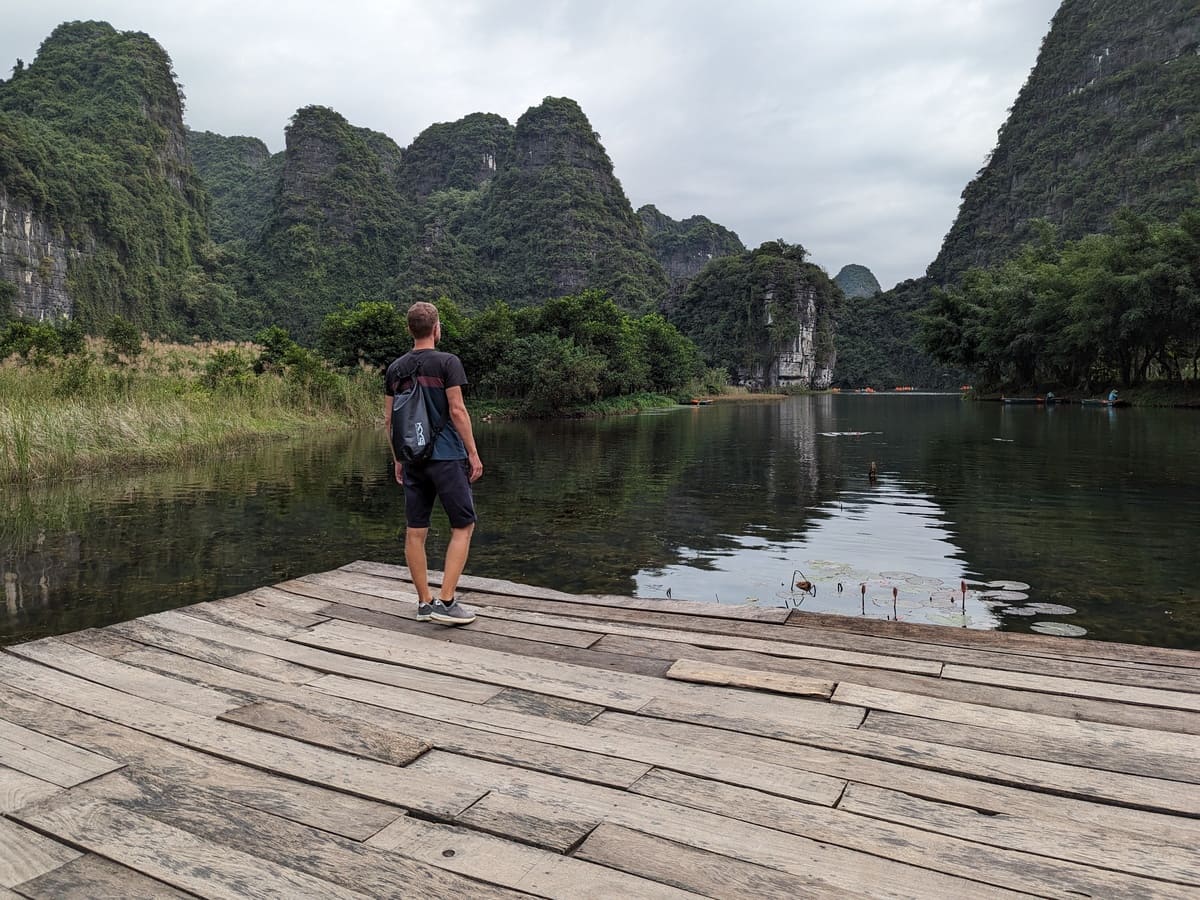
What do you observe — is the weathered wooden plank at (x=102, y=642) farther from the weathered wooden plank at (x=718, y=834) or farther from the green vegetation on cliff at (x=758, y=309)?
the green vegetation on cliff at (x=758, y=309)

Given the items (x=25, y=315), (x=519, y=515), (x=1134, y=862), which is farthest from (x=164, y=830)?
(x=25, y=315)

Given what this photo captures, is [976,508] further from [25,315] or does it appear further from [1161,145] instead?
[1161,145]

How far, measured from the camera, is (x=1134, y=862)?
5.77 ft

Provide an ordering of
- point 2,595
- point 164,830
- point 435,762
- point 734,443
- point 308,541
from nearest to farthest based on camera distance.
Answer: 1. point 164,830
2. point 435,762
3. point 2,595
4. point 308,541
5. point 734,443

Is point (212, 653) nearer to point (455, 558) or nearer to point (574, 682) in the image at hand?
point (455, 558)

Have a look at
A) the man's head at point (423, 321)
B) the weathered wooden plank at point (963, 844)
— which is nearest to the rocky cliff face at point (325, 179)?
the man's head at point (423, 321)

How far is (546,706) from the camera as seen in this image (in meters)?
2.86

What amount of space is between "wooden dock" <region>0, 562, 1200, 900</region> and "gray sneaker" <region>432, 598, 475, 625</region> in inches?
6.5

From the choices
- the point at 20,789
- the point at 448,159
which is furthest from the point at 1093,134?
the point at 20,789

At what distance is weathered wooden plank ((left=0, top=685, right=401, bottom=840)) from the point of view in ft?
6.73

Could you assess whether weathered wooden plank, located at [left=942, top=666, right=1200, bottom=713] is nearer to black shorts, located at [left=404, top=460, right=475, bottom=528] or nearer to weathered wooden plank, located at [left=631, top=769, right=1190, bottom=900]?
weathered wooden plank, located at [left=631, top=769, right=1190, bottom=900]

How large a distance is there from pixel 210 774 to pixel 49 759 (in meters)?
0.59

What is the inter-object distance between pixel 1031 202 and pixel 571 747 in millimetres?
124356

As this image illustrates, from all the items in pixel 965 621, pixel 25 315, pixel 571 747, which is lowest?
pixel 965 621
